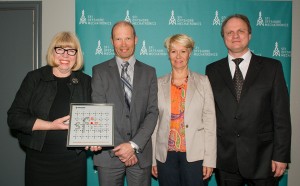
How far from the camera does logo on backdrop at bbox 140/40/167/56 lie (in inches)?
130

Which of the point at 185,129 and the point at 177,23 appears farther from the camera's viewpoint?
the point at 177,23

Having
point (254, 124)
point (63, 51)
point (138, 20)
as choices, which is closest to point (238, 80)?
point (254, 124)

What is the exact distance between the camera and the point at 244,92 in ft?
7.72

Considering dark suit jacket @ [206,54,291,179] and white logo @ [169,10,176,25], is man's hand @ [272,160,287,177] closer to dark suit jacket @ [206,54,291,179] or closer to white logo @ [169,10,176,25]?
dark suit jacket @ [206,54,291,179]

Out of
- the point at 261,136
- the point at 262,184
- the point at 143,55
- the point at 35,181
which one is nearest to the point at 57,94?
the point at 35,181

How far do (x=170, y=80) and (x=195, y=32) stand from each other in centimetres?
110

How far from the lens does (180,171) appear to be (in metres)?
2.41

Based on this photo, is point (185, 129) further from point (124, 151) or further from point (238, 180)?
point (238, 180)

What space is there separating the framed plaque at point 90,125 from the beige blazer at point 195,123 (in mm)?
536

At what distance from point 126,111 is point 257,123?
126 centimetres

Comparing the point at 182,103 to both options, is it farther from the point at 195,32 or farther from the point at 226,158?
the point at 195,32

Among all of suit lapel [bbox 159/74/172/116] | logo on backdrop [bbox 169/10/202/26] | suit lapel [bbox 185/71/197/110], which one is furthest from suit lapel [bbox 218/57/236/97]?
logo on backdrop [bbox 169/10/202/26]

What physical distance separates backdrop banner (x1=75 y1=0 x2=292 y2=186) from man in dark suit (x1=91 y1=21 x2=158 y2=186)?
2.89 ft

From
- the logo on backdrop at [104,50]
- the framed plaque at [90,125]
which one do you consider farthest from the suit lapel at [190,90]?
the logo on backdrop at [104,50]
